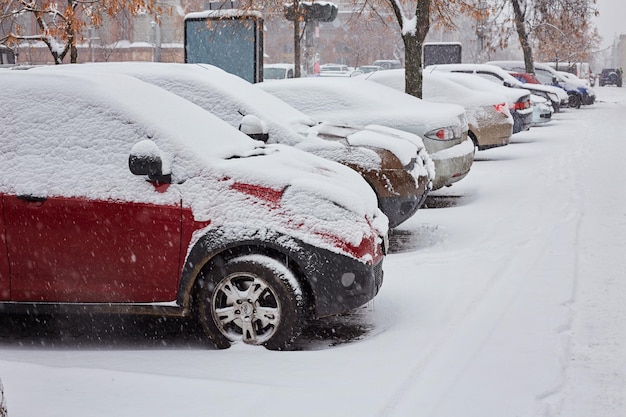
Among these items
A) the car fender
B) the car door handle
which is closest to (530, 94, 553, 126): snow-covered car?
the car fender

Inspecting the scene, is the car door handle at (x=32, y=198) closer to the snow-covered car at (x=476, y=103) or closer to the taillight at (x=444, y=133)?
the taillight at (x=444, y=133)

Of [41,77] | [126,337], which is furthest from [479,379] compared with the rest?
[41,77]

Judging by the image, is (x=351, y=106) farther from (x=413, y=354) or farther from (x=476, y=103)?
(x=413, y=354)

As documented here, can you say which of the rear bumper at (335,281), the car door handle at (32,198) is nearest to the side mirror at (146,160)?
the car door handle at (32,198)

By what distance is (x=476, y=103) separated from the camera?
626 inches

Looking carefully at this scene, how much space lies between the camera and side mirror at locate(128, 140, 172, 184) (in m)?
5.71

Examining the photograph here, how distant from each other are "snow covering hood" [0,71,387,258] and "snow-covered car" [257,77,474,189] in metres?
4.82

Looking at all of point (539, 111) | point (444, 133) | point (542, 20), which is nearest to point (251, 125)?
point (444, 133)

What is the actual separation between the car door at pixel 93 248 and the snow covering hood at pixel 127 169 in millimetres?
93

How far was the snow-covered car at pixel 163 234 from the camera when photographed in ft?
19.0

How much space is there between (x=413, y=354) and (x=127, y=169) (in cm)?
210

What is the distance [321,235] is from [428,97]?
10.8 meters

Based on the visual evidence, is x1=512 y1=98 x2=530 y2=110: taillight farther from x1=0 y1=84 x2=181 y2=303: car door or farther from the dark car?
the dark car

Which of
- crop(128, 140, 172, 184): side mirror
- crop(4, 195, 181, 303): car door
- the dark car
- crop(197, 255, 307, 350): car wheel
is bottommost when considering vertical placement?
crop(197, 255, 307, 350): car wheel
